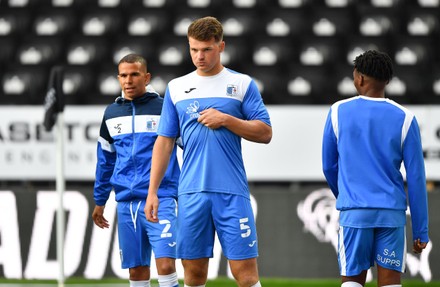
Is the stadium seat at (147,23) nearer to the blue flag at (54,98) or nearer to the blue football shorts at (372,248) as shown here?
the blue flag at (54,98)

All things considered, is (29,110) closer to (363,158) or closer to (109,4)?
(109,4)

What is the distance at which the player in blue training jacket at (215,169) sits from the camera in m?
5.44

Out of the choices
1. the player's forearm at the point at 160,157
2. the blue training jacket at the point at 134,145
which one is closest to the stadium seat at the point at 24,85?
A: the blue training jacket at the point at 134,145

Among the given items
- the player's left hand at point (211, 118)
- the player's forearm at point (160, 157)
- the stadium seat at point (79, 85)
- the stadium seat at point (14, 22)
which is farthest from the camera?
the stadium seat at point (14, 22)

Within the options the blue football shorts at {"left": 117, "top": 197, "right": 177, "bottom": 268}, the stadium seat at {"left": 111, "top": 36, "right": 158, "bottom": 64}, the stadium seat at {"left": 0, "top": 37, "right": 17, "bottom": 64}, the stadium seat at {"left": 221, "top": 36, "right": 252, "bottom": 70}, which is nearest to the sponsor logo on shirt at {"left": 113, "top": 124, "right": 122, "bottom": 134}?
the blue football shorts at {"left": 117, "top": 197, "right": 177, "bottom": 268}

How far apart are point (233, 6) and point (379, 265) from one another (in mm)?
9580

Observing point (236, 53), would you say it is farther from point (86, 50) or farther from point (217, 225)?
point (217, 225)

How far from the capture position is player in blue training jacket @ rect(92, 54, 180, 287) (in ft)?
21.3

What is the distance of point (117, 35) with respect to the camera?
14.1 metres

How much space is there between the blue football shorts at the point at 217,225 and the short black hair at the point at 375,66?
3.11 feet

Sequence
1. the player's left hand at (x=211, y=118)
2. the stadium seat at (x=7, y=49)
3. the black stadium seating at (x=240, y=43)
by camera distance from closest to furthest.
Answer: the player's left hand at (x=211, y=118)
the black stadium seating at (x=240, y=43)
the stadium seat at (x=7, y=49)

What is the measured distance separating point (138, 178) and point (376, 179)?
1861mm

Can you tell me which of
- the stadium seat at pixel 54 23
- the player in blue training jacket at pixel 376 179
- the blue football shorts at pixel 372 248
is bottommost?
the blue football shorts at pixel 372 248

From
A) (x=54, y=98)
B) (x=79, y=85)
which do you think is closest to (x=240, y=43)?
(x=79, y=85)
